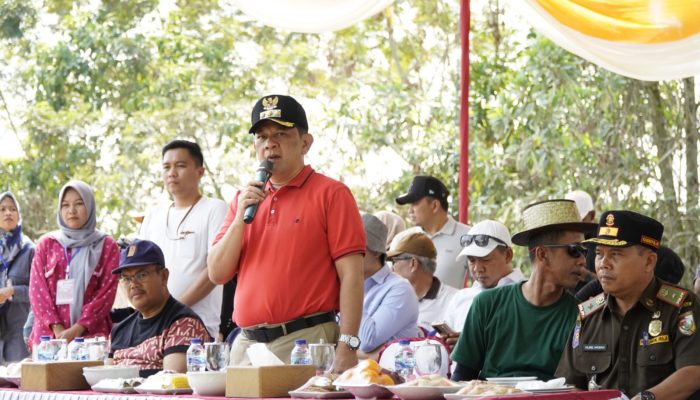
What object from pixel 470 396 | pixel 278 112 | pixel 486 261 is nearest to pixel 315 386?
pixel 470 396

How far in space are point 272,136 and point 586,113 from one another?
5377 mm

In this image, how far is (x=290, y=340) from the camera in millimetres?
4121

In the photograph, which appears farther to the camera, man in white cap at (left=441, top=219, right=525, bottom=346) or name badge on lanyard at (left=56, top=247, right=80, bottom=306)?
A: name badge on lanyard at (left=56, top=247, right=80, bottom=306)

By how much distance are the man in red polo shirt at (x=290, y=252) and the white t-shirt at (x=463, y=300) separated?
1.13 m

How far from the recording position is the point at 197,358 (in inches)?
154

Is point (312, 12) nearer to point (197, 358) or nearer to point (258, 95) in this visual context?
point (197, 358)

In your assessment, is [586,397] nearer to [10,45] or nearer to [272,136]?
[272,136]

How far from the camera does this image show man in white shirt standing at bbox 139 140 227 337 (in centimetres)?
538

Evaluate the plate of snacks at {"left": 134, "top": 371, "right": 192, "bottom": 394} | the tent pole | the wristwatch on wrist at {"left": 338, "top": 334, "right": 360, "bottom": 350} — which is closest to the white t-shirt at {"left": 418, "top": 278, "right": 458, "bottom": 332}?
the tent pole

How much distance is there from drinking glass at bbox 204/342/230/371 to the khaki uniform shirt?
1144mm

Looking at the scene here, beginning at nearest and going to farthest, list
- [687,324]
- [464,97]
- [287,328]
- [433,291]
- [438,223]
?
[687,324] < [287,328] < [433,291] < [438,223] < [464,97]

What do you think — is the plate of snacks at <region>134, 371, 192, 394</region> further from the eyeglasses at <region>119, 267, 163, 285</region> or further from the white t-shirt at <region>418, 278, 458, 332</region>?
the white t-shirt at <region>418, 278, 458, 332</region>

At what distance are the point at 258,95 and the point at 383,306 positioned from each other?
7458mm

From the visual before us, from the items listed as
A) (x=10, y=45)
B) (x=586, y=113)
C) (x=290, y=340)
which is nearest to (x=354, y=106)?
(x=586, y=113)
